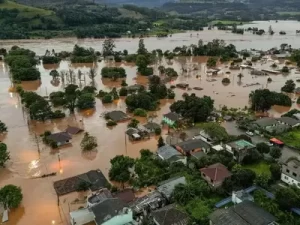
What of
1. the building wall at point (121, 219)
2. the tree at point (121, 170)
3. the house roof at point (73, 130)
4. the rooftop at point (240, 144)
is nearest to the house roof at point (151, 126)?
the house roof at point (73, 130)

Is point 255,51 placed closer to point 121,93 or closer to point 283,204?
point 121,93

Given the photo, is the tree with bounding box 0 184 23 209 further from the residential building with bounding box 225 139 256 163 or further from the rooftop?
the rooftop

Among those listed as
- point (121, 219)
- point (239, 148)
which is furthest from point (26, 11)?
point (121, 219)

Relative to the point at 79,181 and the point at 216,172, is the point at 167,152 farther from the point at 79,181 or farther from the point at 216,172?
the point at 79,181

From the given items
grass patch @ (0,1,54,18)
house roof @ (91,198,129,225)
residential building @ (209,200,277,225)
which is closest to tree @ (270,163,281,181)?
residential building @ (209,200,277,225)

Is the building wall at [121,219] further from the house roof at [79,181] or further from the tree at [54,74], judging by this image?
the tree at [54,74]

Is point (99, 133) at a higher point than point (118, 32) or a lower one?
lower

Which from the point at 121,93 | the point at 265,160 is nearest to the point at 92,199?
the point at 265,160
